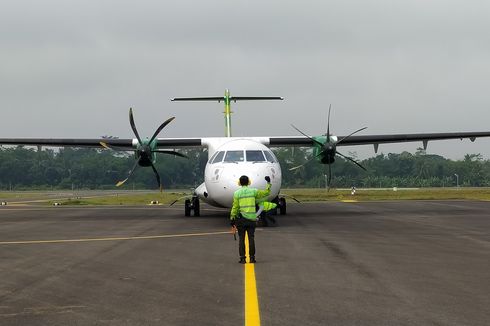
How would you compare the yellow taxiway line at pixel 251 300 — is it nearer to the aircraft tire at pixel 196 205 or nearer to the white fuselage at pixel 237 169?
the white fuselage at pixel 237 169

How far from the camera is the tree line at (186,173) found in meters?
112

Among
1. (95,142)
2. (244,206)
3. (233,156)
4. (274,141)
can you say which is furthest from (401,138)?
(244,206)

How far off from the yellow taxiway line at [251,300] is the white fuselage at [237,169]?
8.75 metres

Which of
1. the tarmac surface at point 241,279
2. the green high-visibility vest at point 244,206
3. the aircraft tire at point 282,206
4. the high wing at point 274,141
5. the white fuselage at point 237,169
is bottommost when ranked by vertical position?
the tarmac surface at point 241,279

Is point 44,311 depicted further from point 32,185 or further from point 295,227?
point 32,185

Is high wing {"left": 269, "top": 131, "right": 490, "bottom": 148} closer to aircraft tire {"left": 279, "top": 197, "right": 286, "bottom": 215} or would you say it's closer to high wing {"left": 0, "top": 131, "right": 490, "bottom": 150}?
high wing {"left": 0, "top": 131, "right": 490, "bottom": 150}

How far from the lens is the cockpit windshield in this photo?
65.4 feet

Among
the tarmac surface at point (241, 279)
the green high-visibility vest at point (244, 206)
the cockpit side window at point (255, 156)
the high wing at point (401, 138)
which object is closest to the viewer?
the tarmac surface at point (241, 279)

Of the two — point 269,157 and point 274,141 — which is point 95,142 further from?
point 269,157

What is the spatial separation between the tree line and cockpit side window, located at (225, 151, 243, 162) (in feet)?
262

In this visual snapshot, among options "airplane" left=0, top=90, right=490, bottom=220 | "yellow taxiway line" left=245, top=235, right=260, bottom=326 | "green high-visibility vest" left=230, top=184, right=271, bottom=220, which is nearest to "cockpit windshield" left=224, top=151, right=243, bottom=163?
"airplane" left=0, top=90, right=490, bottom=220

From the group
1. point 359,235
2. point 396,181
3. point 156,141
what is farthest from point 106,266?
point 396,181

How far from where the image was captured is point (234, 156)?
20.2 m

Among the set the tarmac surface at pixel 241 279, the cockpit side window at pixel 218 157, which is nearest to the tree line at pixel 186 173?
the cockpit side window at pixel 218 157
